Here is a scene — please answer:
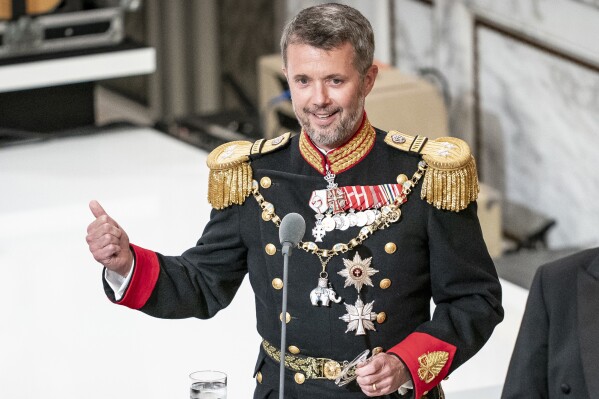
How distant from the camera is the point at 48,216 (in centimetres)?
470

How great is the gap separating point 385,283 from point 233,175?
33 centimetres

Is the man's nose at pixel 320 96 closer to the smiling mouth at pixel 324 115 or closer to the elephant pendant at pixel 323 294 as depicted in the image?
the smiling mouth at pixel 324 115

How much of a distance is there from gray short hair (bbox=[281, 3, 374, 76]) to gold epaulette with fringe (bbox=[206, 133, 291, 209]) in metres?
0.25

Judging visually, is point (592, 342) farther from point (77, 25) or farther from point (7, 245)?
point (77, 25)

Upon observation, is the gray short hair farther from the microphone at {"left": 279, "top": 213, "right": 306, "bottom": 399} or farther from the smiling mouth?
the microphone at {"left": 279, "top": 213, "right": 306, "bottom": 399}

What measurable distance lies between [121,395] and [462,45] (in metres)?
2.78

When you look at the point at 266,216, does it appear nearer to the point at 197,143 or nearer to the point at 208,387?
the point at 208,387

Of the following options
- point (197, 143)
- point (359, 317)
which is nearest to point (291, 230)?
point (359, 317)

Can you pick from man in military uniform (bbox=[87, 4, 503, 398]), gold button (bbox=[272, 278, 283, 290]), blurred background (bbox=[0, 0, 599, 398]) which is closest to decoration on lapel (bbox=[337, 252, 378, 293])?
man in military uniform (bbox=[87, 4, 503, 398])

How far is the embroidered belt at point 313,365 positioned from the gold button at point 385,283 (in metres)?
0.14

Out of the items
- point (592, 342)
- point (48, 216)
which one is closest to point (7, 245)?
point (48, 216)

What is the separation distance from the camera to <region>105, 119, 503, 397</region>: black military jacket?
2.37m

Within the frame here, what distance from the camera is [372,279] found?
2391mm

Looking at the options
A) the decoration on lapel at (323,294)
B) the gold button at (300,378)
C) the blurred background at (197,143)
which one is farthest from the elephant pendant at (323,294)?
the blurred background at (197,143)
